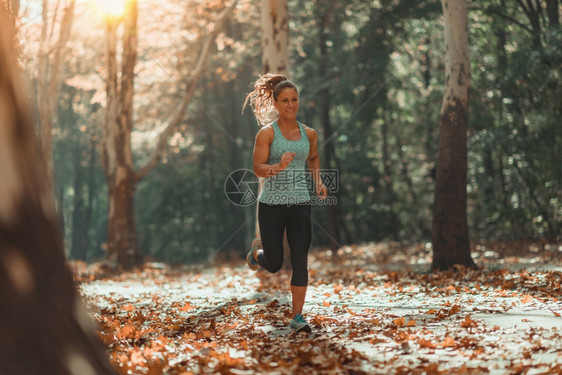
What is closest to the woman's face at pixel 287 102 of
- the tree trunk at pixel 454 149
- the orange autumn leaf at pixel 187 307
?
the orange autumn leaf at pixel 187 307

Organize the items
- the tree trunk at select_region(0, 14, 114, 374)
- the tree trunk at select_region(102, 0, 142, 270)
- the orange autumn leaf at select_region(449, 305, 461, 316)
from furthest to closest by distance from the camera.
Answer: the tree trunk at select_region(102, 0, 142, 270) < the orange autumn leaf at select_region(449, 305, 461, 316) < the tree trunk at select_region(0, 14, 114, 374)

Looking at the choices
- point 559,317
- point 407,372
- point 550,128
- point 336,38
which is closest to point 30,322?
point 407,372

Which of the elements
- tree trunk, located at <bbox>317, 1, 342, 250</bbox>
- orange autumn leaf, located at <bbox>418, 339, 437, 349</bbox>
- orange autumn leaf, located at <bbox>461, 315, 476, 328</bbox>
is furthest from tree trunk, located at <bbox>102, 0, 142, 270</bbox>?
orange autumn leaf, located at <bbox>418, 339, 437, 349</bbox>

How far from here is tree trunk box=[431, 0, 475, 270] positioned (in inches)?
392

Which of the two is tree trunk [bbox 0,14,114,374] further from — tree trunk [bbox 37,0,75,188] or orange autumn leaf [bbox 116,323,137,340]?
tree trunk [bbox 37,0,75,188]

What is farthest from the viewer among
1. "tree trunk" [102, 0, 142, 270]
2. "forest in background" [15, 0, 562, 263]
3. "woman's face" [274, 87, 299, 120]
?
"tree trunk" [102, 0, 142, 270]

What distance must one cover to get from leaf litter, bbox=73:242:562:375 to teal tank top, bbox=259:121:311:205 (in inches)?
48.3

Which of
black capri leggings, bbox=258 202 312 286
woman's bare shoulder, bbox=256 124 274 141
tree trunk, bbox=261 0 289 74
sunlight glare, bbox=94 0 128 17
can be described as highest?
sunlight glare, bbox=94 0 128 17

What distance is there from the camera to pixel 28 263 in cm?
299

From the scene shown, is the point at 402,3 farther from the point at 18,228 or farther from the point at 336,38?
the point at 18,228

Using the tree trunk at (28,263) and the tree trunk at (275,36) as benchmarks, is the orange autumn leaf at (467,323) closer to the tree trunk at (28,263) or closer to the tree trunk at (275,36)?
the tree trunk at (28,263)

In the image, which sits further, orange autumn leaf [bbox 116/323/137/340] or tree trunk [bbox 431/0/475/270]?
tree trunk [bbox 431/0/475/270]

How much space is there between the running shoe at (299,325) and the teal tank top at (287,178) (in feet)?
3.48

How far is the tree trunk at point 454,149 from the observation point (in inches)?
392
